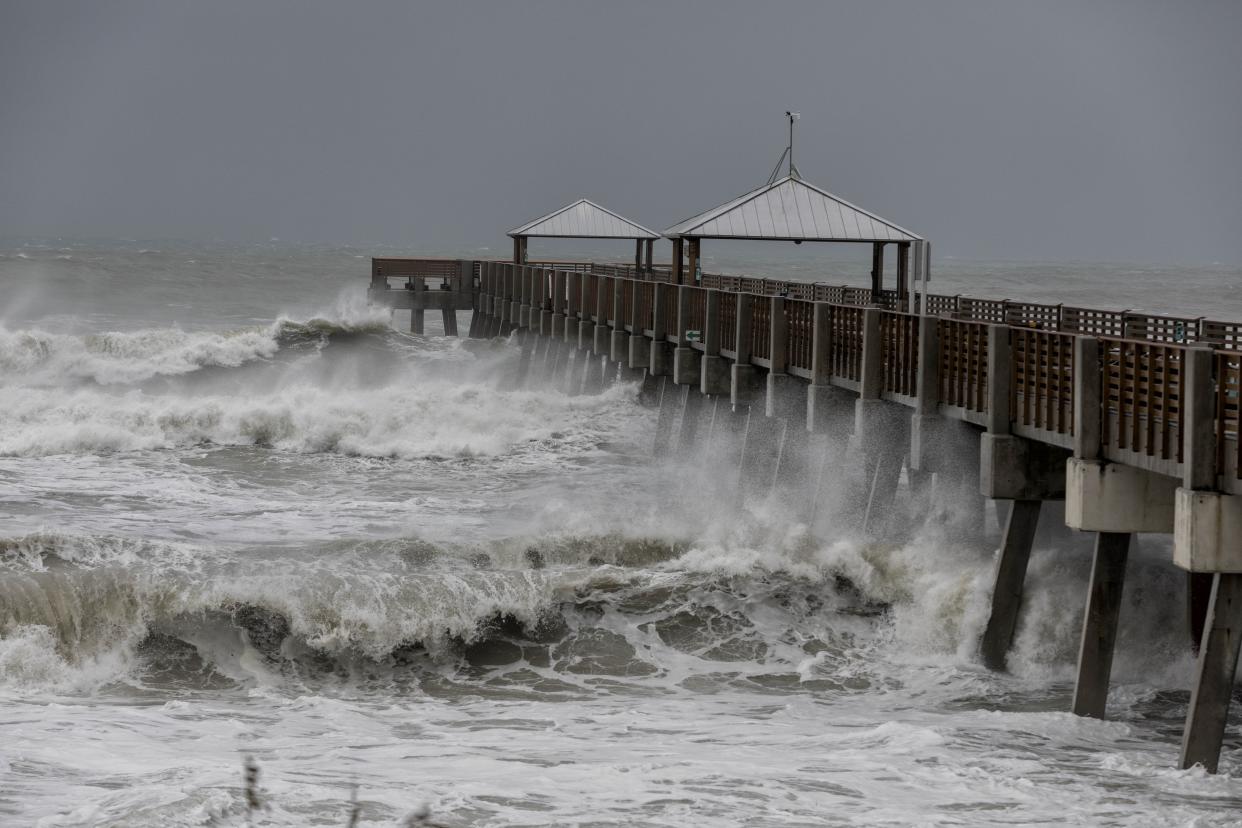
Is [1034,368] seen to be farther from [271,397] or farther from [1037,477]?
[271,397]

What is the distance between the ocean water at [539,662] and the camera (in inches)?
432

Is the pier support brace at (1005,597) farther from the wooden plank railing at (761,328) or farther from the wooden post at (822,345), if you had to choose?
the wooden plank railing at (761,328)

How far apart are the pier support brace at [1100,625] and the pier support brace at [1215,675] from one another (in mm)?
1708

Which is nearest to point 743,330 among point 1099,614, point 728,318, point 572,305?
point 728,318

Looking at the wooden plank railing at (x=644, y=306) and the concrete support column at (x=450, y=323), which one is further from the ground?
the wooden plank railing at (x=644, y=306)

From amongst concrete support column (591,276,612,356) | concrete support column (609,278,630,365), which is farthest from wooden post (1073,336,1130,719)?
concrete support column (591,276,612,356)

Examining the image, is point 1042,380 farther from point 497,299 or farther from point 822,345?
point 497,299

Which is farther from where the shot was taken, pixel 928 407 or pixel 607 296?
pixel 607 296

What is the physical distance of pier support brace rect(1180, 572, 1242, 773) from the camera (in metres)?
11.4

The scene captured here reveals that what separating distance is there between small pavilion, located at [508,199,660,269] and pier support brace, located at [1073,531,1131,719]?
30.2 m

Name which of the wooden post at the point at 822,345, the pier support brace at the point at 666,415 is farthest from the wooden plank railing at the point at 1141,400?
the pier support brace at the point at 666,415

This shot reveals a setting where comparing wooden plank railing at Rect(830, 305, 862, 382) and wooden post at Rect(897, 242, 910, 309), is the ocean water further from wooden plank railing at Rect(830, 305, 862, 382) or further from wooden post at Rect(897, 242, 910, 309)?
wooden post at Rect(897, 242, 910, 309)

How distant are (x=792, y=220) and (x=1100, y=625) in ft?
50.4

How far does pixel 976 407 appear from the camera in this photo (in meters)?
15.4
